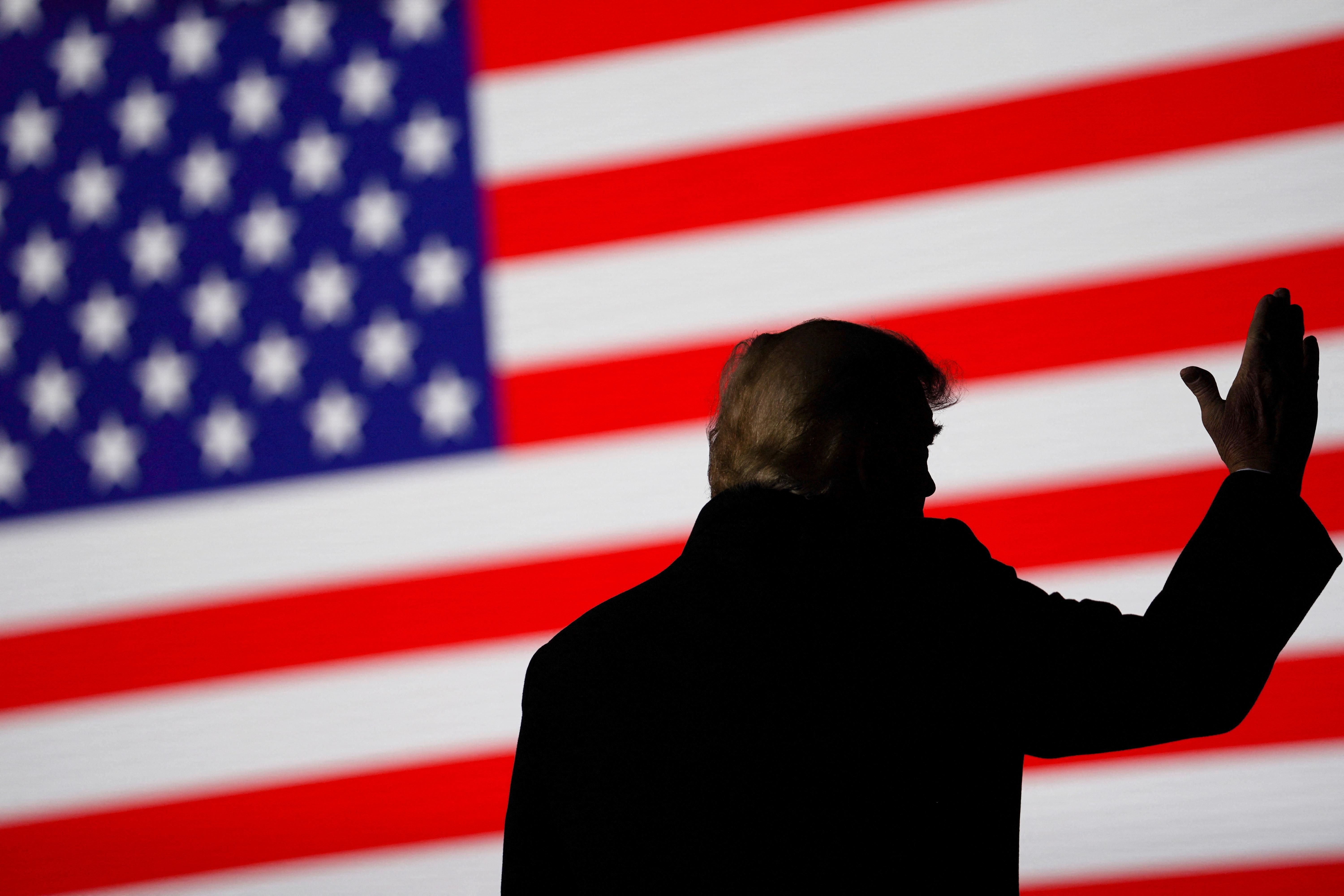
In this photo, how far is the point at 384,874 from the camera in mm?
1400

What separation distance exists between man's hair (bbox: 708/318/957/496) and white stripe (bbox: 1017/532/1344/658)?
0.63m

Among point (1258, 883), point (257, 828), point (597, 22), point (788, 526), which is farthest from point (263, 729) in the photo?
point (1258, 883)

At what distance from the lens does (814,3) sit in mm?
1357

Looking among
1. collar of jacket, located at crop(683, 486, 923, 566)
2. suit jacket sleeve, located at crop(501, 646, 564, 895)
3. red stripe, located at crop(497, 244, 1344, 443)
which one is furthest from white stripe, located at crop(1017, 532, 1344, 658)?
suit jacket sleeve, located at crop(501, 646, 564, 895)

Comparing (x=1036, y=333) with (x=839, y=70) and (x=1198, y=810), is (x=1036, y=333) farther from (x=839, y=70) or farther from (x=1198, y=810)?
(x=1198, y=810)

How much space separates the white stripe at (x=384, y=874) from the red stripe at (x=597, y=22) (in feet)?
4.10

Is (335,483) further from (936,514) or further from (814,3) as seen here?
(814,3)

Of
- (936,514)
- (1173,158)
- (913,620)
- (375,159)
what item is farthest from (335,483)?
(1173,158)

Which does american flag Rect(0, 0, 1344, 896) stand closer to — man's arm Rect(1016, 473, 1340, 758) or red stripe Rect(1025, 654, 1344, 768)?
red stripe Rect(1025, 654, 1344, 768)

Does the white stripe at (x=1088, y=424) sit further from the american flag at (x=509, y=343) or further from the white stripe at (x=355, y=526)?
the white stripe at (x=355, y=526)

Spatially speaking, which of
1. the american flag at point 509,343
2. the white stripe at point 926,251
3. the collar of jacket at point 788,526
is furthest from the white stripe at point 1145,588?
the collar of jacket at point 788,526

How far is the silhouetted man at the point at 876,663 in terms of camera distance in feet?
2.17

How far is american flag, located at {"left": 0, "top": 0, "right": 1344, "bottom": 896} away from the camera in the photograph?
1.28m

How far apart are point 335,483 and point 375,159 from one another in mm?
531
